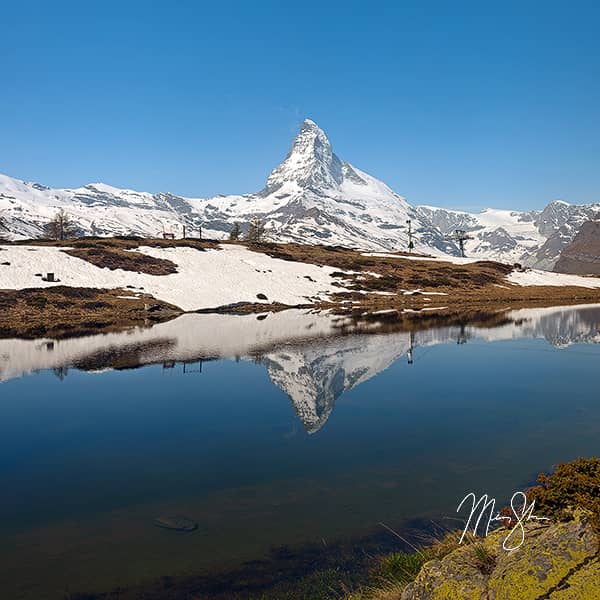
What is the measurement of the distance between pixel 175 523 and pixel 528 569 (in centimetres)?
1087

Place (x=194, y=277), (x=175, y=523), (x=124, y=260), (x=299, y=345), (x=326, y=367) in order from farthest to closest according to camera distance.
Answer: (x=124, y=260)
(x=194, y=277)
(x=299, y=345)
(x=326, y=367)
(x=175, y=523)

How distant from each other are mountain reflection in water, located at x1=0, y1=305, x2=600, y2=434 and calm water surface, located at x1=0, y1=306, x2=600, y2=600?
0.39 metres

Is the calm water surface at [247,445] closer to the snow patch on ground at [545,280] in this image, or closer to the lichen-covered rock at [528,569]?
the lichen-covered rock at [528,569]

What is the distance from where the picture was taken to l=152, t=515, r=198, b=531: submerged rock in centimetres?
1537

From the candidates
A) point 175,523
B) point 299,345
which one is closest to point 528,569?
point 175,523

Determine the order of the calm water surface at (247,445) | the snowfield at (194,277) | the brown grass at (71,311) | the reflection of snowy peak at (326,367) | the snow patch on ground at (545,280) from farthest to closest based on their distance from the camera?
the snow patch on ground at (545,280)
the snowfield at (194,277)
the brown grass at (71,311)
the reflection of snowy peak at (326,367)
the calm water surface at (247,445)

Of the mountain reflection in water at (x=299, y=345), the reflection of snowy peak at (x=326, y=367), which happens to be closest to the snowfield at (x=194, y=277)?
the mountain reflection in water at (x=299, y=345)

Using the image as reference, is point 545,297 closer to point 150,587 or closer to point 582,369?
point 582,369

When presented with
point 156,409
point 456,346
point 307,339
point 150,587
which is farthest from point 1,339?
point 150,587

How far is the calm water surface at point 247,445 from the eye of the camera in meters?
14.7

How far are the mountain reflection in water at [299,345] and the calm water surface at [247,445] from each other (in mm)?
388

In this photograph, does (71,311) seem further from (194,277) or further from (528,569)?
(528,569)

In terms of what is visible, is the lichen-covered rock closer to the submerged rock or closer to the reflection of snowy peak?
the submerged rock

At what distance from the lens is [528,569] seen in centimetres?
773
